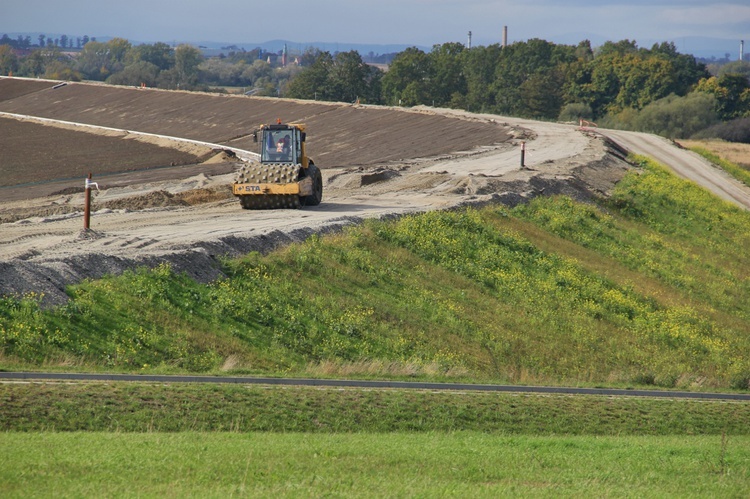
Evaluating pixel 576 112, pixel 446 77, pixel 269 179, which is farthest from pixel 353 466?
pixel 446 77

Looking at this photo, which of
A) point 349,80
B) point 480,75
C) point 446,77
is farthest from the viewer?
point 480,75

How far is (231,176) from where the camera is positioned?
159ft

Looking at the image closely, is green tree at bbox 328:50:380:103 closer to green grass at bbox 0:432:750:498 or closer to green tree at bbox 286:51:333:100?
green tree at bbox 286:51:333:100

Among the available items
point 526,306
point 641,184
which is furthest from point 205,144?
point 526,306

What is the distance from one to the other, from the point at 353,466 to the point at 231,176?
3754 cm

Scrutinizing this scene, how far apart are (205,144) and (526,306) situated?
41532mm

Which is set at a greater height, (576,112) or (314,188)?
(576,112)

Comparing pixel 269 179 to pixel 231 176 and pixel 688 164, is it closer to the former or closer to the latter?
pixel 231 176

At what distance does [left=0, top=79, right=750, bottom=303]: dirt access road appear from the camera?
24125 millimetres

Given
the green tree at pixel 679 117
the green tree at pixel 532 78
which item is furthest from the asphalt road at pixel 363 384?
the green tree at pixel 532 78

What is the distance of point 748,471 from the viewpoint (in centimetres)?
1324

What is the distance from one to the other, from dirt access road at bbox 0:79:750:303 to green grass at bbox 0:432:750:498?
26.6 ft

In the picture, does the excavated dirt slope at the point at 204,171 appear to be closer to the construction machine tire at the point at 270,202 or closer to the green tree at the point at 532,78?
the construction machine tire at the point at 270,202

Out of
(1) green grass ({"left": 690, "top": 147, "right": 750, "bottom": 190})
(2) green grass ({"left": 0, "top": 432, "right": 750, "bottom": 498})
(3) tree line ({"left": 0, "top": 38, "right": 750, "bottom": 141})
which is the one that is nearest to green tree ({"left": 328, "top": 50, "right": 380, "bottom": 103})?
(3) tree line ({"left": 0, "top": 38, "right": 750, "bottom": 141})
